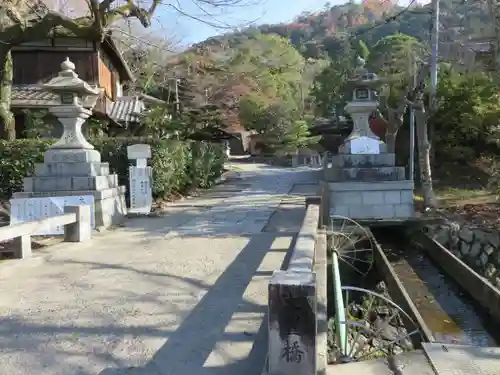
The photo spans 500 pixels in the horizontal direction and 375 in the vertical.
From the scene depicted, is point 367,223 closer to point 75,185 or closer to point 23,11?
point 75,185

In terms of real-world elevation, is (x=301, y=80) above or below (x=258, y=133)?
above

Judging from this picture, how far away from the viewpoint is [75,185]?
9258 mm

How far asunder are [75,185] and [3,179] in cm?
473

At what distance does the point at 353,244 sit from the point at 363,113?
136 inches

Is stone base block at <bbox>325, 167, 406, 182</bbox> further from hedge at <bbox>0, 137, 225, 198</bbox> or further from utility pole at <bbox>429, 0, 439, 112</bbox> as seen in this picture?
utility pole at <bbox>429, 0, 439, 112</bbox>

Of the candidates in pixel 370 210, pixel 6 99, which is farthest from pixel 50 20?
pixel 370 210

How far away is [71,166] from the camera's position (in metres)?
9.39

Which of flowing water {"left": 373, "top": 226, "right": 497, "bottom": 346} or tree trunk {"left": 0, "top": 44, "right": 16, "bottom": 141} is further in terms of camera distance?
tree trunk {"left": 0, "top": 44, "right": 16, "bottom": 141}

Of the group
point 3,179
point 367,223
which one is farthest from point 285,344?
point 3,179

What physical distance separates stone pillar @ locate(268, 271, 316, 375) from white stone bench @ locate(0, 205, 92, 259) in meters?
4.74

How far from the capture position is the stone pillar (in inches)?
111

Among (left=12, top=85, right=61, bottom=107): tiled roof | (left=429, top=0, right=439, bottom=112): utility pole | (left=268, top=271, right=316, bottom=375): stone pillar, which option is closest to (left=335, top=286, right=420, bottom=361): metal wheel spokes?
(left=268, top=271, right=316, bottom=375): stone pillar

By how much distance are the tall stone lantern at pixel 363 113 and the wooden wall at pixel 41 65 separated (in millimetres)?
13648

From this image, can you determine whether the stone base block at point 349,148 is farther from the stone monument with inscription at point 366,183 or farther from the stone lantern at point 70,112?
the stone lantern at point 70,112
